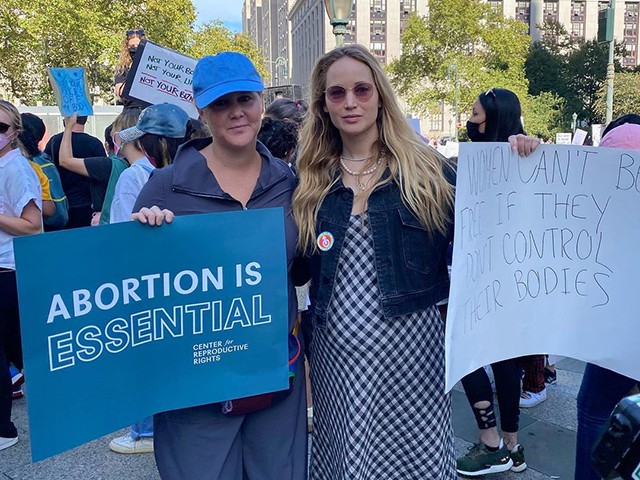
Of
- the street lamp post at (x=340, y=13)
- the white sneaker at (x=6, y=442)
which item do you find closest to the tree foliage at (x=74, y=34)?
the street lamp post at (x=340, y=13)

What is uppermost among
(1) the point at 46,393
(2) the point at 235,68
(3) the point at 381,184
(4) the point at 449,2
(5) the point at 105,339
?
(4) the point at 449,2

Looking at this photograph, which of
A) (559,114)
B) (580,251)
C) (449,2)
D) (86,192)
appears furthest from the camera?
(559,114)

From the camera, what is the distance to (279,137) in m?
3.61

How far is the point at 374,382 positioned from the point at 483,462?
4.32ft

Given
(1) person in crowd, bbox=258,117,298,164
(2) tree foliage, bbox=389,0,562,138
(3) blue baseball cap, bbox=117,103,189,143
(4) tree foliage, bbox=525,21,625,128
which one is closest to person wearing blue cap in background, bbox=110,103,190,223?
(3) blue baseball cap, bbox=117,103,189,143

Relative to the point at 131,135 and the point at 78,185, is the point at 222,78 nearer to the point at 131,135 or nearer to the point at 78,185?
the point at 131,135

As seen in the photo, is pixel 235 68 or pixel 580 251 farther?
pixel 580 251

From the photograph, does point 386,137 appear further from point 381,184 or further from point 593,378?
point 593,378

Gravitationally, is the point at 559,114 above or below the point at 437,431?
above

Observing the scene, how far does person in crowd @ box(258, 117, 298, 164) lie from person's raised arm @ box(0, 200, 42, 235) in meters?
1.33

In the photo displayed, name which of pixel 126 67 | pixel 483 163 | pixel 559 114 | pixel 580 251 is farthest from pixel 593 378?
pixel 559 114

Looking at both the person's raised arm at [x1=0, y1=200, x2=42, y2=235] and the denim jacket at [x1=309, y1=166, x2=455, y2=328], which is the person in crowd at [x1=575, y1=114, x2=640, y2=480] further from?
the person's raised arm at [x1=0, y1=200, x2=42, y2=235]

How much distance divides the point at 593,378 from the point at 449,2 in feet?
152

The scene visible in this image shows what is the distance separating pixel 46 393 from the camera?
164 cm
